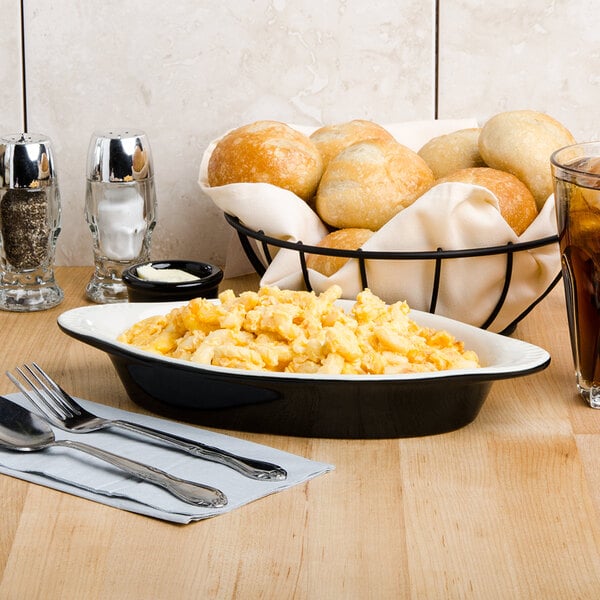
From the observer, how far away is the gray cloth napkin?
750 millimetres

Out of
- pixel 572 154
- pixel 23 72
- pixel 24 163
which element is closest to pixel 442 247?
pixel 572 154

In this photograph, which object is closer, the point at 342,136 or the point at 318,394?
the point at 318,394

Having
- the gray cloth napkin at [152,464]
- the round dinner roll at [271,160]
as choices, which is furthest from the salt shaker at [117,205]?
the gray cloth napkin at [152,464]

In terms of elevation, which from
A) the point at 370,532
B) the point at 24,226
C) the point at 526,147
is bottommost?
the point at 370,532

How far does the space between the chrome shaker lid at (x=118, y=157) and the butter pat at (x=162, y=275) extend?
0.18 meters

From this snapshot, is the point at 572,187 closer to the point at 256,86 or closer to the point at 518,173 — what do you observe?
the point at 518,173

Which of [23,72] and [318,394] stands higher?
[23,72]

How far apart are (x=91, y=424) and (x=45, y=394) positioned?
0.25 ft

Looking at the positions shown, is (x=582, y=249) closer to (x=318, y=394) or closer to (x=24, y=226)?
(x=318, y=394)

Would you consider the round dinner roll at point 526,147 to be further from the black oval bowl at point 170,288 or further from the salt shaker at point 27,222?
the salt shaker at point 27,222

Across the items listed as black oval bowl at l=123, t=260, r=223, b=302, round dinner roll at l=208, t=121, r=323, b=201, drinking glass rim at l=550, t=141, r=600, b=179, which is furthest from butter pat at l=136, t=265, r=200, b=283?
drinking glass rim at l=550, t=141, r=600, b=179

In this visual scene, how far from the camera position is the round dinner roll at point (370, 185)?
45.2 inches

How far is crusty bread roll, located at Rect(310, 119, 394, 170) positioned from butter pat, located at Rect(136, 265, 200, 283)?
22 centimetres

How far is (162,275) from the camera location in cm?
118
